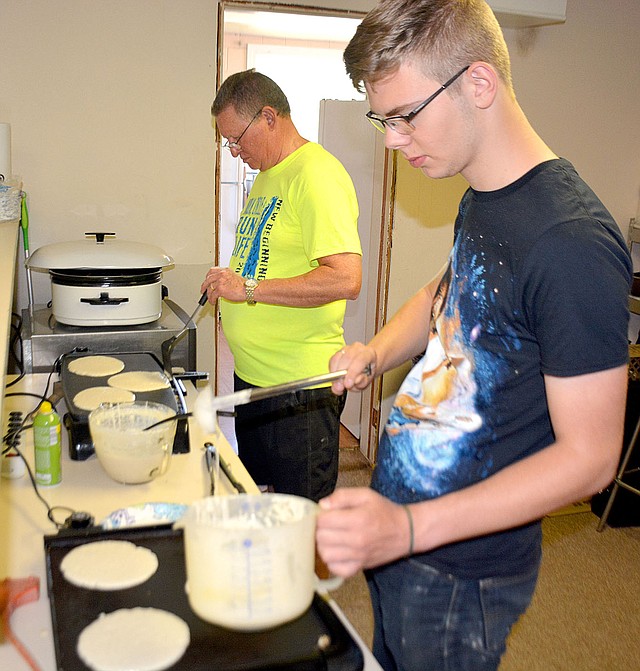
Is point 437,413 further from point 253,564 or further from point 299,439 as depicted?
point 299,439

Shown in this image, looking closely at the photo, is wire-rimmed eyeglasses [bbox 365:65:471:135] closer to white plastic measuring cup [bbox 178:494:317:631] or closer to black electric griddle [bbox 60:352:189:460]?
white plastic measuring cup [bbox 178:494:317:631]

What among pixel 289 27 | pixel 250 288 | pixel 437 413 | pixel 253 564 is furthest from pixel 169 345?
pixel 289 27

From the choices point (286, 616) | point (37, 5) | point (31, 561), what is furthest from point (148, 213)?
point (286, 616)

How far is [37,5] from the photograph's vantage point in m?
2.65

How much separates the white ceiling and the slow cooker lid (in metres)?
3.20

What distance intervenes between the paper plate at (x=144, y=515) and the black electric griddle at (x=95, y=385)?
0.32 metres

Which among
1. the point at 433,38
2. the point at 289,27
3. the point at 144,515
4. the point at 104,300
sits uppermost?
the point at 289,27

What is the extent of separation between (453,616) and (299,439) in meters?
0.98

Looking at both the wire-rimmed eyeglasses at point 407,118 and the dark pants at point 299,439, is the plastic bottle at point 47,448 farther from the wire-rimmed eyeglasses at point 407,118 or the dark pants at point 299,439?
the wire-rimmed eyeglasses at point 407,118

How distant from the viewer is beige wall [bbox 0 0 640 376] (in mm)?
2691

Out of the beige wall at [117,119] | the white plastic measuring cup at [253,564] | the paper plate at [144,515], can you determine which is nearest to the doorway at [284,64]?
the beige wall at [117,119]

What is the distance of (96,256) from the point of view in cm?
239

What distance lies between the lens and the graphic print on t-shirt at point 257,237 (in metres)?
2.19

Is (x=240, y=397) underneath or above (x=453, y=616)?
above
